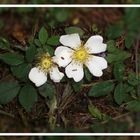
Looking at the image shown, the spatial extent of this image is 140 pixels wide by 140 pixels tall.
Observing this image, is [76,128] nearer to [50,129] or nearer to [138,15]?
[50,129]

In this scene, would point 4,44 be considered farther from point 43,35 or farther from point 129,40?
point 129,40

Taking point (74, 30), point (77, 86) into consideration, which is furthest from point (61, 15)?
point (77, 86)

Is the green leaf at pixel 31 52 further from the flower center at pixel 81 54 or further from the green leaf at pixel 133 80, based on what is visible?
the green leaf at pixel 133 80

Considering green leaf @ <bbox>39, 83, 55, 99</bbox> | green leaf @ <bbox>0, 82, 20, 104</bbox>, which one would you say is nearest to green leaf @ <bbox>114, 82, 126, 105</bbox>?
green leaf @ <bbox>39, 83, 55, 99</bbox>

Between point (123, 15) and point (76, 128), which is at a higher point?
point (123, 15)

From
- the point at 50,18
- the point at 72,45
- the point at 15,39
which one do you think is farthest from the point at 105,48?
the point at 15,39

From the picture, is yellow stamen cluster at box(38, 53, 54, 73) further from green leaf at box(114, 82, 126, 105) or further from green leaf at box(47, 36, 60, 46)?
green leaf at box(114, 82, 126, 105)
